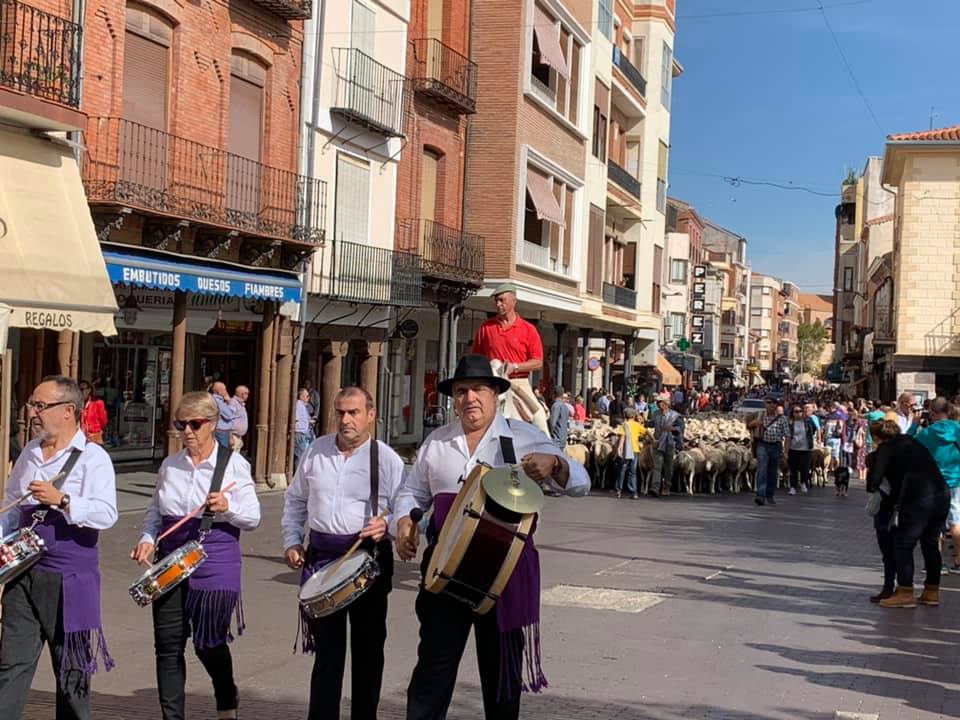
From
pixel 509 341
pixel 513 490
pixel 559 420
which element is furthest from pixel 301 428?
pixel 513 490

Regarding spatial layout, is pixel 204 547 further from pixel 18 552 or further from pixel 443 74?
pixel 443 74

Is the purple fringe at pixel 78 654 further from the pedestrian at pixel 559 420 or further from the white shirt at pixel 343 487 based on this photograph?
the pedestrian at pixel 559 420

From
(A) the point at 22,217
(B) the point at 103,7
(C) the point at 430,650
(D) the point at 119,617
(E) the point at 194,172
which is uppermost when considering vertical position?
(B) the point at 103,7

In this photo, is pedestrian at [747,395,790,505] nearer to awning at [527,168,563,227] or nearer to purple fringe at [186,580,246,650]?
awning at [527,168,563,227]

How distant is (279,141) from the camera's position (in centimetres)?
2217

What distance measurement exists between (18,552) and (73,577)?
31cm

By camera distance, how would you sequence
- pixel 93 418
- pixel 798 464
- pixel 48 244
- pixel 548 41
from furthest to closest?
pixel 548 41 → pixel 798 464 → pixel 93 418 → pixel 48 244

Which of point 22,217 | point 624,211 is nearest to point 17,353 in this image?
point 22,217

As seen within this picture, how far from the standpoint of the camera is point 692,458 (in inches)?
971

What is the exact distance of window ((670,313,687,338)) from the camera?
84.3 metres

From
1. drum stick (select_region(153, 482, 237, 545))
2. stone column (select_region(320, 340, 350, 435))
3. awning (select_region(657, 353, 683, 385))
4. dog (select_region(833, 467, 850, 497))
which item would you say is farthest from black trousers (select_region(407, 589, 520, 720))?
awning (select_region(657, 353, 683, 385))

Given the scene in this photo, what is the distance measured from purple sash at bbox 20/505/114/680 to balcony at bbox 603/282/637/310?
111ft

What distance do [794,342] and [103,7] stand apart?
17154 centimetres

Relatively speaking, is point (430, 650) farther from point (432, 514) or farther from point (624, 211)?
point (624, 211)
